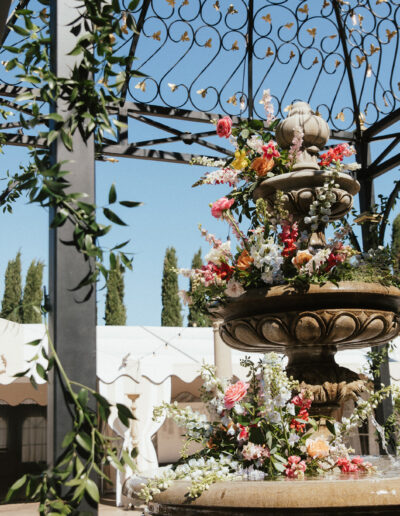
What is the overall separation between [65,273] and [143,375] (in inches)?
266

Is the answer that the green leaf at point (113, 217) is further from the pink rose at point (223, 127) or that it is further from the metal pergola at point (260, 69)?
the metal pergola at point (260, 69)

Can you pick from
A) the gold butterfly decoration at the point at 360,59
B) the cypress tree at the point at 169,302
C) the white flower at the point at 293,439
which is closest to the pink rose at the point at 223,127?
the white flower at the point at 293,439

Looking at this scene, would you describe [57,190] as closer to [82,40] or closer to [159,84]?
[82,40]

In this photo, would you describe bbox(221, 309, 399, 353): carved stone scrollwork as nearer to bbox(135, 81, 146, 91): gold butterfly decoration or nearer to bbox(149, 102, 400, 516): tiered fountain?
bbox(149, 102, 400, 516): tiered fountain

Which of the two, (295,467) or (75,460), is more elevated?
(75,460)

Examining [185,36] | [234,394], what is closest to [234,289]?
[234,394]

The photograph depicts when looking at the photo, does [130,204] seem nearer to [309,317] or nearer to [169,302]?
[309,317]

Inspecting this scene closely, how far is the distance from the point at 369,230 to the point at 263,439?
3833 mm

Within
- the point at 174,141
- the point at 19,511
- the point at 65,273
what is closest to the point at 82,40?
the point at 65,273

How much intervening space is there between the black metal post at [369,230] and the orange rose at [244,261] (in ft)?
9.29

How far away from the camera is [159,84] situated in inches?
227

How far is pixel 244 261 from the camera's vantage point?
9.32 feet

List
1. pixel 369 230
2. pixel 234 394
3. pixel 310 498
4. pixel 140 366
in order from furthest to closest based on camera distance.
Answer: pixel 140 366
pixel 369 230
pixel 234 394
pixel 310 498

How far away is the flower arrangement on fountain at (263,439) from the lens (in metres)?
2.22
